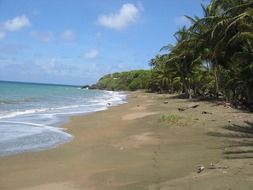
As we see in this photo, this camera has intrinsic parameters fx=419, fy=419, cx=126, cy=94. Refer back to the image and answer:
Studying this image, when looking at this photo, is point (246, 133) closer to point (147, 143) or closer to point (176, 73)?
point (147, 143)

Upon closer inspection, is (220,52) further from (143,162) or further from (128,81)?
(128,81)

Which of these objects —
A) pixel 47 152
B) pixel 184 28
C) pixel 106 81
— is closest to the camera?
pixel 47 152

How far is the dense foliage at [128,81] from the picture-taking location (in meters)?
108

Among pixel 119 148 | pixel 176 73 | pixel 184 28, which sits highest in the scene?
pixel 184 28

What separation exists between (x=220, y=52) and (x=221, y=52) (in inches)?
16.7

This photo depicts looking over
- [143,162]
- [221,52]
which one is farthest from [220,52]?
[143,162]

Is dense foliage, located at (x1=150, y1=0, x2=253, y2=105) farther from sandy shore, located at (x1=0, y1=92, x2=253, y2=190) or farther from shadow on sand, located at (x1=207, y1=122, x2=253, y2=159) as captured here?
sandy shore, located at (x1=0, y1=92, x2=253, y2=190)

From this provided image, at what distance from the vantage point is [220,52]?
29750 millimetres

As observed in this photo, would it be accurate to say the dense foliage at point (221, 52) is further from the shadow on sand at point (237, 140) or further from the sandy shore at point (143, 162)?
the sandy shore at point (143, 162)

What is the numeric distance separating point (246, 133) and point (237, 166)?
6.10 metres

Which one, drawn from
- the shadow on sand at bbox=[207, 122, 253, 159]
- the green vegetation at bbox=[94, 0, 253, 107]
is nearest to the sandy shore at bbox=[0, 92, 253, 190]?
the shadow on sand at bbox=[207, 122, 253, 159]

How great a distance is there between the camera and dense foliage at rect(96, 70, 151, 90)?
10819cm

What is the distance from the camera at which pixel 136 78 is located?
117 meters

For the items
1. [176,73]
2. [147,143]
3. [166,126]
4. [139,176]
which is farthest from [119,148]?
[176,73]
